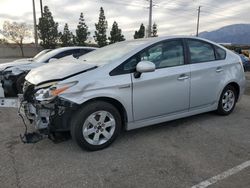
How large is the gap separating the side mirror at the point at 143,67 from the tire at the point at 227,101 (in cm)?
196

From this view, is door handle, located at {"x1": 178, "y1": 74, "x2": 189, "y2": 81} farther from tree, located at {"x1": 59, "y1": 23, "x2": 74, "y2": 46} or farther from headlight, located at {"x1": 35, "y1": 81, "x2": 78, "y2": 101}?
tree, located at {"x1": 59, "y1": 23, "x2": 74, "y2": 46}

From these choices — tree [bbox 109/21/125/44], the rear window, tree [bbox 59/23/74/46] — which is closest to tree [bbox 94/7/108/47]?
tree [bbox 109/21/125/44]

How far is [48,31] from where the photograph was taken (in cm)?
4559

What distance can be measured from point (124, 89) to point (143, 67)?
41 cm

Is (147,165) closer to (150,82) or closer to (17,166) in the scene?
(150,82)

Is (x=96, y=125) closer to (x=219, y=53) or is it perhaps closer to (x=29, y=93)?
(x=29, y=93)

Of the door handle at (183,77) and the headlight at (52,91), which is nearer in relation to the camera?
the headlight at (52,91)

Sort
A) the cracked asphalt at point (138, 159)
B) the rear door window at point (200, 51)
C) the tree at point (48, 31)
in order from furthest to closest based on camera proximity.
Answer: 1. the tree at point (48, 31)
2. the rear door window at point (200, 51)
3. the cracked asphalt at point (138, 159)

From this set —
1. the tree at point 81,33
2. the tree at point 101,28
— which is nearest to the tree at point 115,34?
the tree at point 101,28

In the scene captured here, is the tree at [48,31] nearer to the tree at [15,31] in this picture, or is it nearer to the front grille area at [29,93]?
the tree at [15,31]

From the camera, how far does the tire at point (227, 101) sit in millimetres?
5188

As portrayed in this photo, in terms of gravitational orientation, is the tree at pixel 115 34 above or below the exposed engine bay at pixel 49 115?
above

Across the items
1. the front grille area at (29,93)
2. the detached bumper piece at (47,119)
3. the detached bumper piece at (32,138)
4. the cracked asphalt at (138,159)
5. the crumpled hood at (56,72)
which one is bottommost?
the cracked asphalt at (138,159)

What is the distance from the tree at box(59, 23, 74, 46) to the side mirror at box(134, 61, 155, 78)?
45.0 meters
